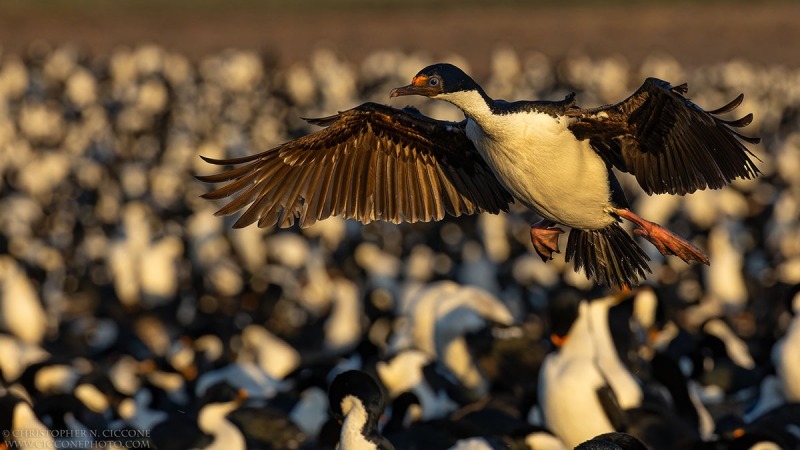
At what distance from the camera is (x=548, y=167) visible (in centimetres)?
775

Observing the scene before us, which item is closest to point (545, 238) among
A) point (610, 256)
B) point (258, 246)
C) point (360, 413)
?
point (610, 256)

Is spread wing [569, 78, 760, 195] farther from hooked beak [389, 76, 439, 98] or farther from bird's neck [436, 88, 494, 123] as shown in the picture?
hooked beak [389, 76, 439, 98]

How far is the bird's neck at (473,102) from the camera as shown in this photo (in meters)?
7.40

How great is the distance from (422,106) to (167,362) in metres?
22.1

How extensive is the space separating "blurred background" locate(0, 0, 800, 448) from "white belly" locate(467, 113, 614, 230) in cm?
272

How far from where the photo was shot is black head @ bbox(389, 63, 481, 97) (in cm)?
729

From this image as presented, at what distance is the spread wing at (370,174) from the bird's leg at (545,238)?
576 mm

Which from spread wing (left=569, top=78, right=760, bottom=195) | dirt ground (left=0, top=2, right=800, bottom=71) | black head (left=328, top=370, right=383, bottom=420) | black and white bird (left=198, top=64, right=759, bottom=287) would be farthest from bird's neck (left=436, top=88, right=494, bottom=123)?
dirt ground (left=0, top=2, right=800, bottom=71)

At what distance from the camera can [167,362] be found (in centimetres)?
1395

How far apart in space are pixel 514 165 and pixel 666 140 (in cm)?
79

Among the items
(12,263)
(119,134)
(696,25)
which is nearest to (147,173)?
(119,134)

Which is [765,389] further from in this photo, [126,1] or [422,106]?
[126,1]

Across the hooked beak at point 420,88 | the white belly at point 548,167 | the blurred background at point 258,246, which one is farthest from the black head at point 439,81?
the blurred background at point 258,246

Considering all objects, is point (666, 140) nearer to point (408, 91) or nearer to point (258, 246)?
point (408, 91)
